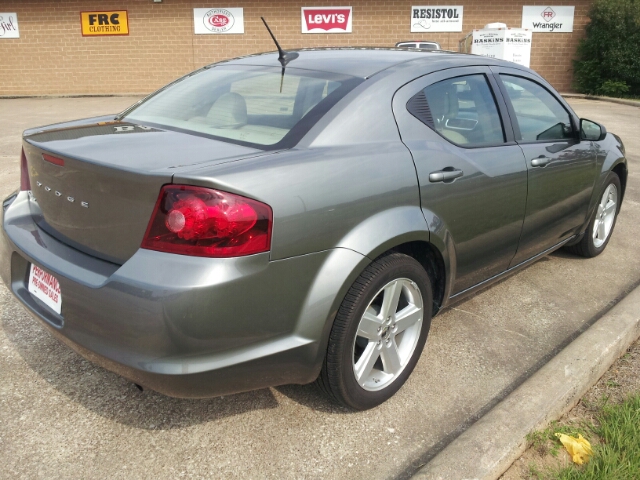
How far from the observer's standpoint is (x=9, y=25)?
1916 cm

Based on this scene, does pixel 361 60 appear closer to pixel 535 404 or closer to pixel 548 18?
pixel 535 404

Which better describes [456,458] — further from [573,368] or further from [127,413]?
[127,413]

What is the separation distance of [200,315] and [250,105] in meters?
1.26

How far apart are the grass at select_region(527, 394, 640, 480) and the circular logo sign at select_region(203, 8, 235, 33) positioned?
18.4 m

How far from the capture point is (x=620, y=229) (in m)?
5.56

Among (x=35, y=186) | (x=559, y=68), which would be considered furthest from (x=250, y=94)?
(x=559, y=68)

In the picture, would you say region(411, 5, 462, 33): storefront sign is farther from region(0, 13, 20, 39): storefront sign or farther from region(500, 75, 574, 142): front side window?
region(500, 75, 574, 142): front side window

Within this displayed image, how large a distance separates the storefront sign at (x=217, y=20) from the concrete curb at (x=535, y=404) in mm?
17648

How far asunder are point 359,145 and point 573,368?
1.48 meters

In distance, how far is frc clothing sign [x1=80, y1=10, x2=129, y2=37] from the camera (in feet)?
62.4

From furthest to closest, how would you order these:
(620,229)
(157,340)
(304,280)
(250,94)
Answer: (620,229) < (250,94) < (304,280) < (157,340)

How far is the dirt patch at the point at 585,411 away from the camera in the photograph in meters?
2.36

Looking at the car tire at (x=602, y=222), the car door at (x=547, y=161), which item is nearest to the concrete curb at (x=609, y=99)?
the car tire at (x=602, y=222)

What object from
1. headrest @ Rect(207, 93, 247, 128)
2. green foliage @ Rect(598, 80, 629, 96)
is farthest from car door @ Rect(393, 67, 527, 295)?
green foliage @ Rect(598, 80, 629, 96)
